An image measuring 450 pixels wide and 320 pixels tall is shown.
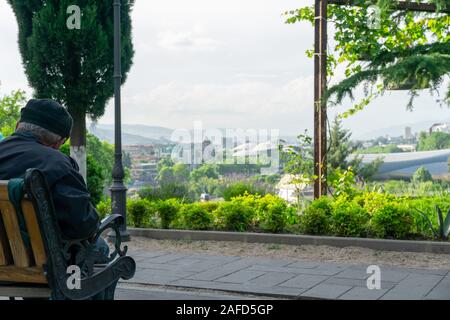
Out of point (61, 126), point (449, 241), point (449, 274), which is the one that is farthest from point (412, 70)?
point (61, 126)

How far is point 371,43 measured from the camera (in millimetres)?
14477

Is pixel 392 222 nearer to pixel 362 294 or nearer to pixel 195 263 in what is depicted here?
pixel 195 263

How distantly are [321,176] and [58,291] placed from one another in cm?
916

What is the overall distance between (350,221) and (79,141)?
25.0 feet

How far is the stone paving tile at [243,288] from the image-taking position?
6.85 metres

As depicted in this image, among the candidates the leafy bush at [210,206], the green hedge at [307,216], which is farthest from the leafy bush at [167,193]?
the leafy bush at [210,206]

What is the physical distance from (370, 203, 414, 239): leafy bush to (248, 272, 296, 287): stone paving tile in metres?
2.47

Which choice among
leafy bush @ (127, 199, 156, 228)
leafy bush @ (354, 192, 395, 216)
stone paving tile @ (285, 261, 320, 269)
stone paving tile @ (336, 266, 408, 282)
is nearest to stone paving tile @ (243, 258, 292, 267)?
stone paving tile @ (285, 261, 320, 269)

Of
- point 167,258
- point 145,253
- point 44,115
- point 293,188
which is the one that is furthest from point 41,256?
point 293,188

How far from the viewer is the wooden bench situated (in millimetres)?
3922

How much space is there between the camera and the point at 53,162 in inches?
158

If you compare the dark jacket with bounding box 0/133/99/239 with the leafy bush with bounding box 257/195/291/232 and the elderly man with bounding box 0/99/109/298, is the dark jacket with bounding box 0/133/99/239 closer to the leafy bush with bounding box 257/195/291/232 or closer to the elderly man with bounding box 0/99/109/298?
the elderly man with bounding box 0/99/109/298

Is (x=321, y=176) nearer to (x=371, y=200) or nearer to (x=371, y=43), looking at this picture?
(x=371, y=200)

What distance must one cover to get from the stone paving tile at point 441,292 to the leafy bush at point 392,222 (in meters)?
2.29
